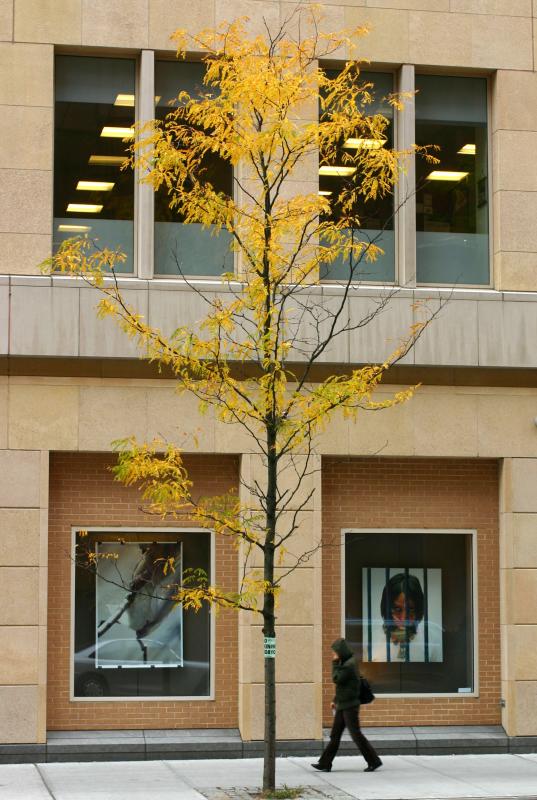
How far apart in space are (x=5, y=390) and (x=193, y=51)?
5326 millimetres

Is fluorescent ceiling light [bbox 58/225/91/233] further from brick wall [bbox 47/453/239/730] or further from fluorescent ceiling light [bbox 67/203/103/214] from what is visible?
brick wall [bbox 47/453/239/730]

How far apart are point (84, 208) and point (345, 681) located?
7.25 metres

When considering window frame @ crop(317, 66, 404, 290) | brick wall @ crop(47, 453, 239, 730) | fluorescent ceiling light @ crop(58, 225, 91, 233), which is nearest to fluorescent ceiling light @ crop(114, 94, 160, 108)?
fluorescent ceiling light @ crop(58, 225, 91, 233)

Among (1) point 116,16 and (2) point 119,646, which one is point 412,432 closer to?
(2) point 119,646

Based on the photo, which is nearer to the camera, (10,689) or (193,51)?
(10,689)

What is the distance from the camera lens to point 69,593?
17359 millimetres

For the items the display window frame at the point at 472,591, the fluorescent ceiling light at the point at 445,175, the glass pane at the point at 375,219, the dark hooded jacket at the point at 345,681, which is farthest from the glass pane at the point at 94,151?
the dark hooded jacket at the point at 345,681

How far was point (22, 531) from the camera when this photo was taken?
1686cm

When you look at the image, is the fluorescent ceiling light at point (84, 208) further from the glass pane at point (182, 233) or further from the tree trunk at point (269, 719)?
the tree trunk at point (269, 719)

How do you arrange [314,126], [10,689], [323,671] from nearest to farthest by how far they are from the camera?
1. [314,126]
2. [10,689]
3. [323,671]

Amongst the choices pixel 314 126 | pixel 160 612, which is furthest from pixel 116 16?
pixel 160 612

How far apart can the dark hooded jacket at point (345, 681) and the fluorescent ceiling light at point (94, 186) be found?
6950mm

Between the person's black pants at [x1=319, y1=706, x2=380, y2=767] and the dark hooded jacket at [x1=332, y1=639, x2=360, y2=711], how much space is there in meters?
0.09

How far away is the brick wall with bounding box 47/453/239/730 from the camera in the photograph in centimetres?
1722
